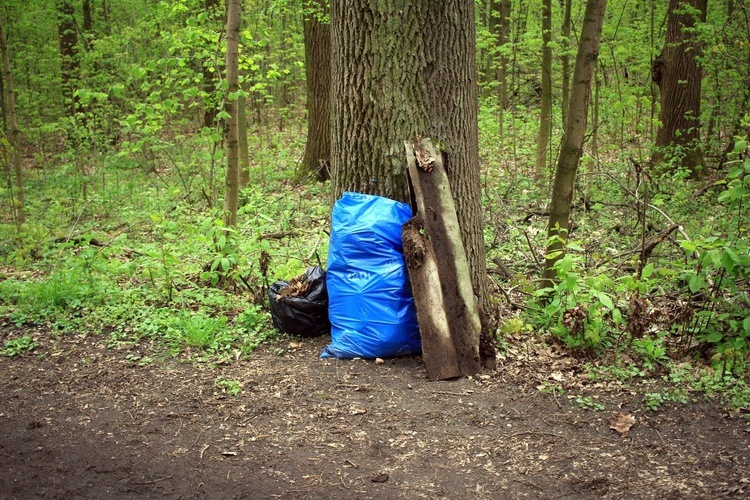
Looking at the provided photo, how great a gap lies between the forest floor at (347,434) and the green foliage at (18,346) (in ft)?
0.84

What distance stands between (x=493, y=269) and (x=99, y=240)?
5203mm

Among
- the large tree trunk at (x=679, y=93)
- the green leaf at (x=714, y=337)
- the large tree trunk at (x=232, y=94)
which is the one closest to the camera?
the green leaf at (x=714, y=337)

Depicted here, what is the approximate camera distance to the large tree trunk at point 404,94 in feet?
14.4

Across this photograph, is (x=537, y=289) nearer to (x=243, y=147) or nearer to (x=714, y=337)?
(x=714, y=337)

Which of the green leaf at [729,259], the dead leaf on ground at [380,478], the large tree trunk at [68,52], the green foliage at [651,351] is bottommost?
the dead leaf on ground at [380,478]

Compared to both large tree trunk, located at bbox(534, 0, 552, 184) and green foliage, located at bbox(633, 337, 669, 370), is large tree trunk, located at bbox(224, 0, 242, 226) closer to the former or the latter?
green foliage, located at bbox(633, 337, 669, 370)

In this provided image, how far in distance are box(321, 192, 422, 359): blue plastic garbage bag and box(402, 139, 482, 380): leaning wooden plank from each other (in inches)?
6.5

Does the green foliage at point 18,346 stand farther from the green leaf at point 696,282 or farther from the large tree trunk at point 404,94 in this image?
the green leaf at point 696,282

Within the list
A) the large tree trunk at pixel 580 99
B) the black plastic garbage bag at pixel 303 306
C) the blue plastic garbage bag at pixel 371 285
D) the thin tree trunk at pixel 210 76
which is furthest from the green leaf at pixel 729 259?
the thin tree trunk at pixel 210 76

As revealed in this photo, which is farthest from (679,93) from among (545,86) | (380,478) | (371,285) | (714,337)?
(380,478)

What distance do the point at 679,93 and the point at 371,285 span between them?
8.41 meters

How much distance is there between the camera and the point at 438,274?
4.27 meters

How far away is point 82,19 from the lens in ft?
57.5

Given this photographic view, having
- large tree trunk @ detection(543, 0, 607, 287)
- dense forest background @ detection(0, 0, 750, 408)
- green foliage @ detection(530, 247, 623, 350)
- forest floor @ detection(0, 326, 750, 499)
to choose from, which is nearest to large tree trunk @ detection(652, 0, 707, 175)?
dense forest background @ detection(0, 0, 750, 408)
